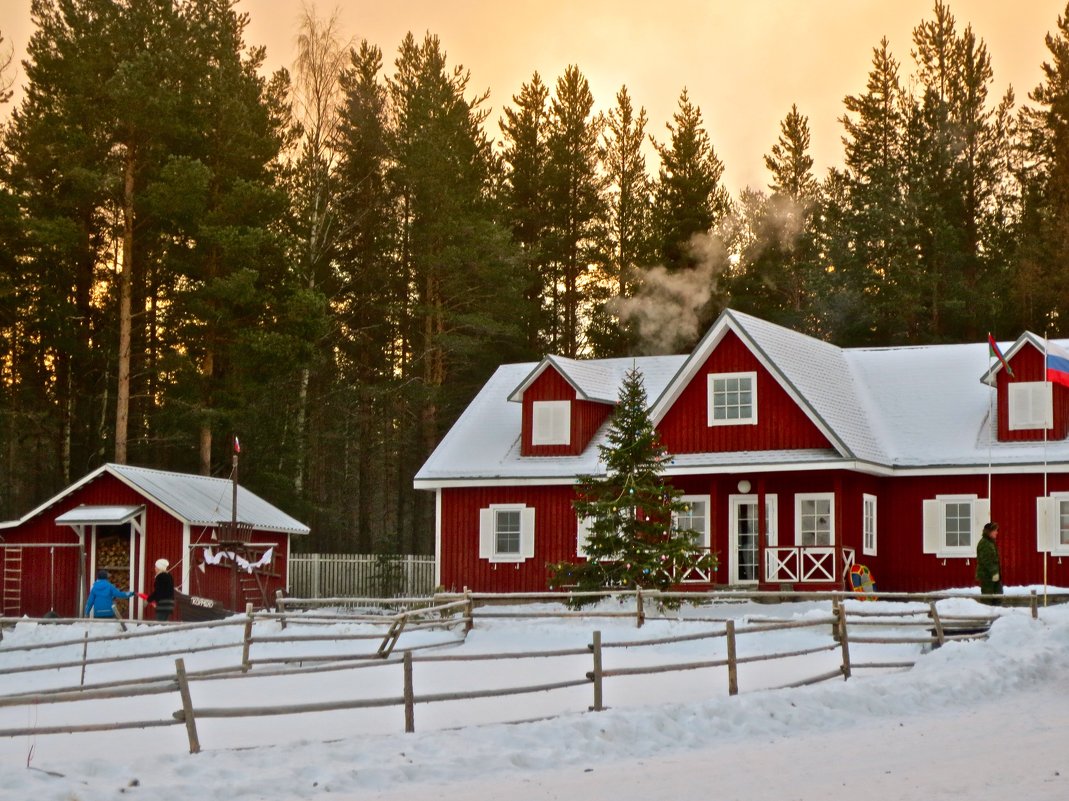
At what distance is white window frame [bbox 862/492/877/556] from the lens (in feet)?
110

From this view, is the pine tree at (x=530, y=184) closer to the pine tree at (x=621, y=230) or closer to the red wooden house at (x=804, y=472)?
the pine tree at (x=621, y=230)

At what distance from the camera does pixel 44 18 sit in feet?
153

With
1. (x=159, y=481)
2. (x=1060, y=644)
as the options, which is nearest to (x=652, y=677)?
(x=1060, y=644)

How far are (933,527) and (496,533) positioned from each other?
10177mm

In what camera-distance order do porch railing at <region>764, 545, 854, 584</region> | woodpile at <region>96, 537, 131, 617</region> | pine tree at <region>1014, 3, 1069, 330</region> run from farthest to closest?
1. pine tree at <region>1014, 3, 1069, 330</region>
2. woodpile at <region>96, 537, 131, 617</region>
3. porch railing at <region>764, 545, 854, 584</region>

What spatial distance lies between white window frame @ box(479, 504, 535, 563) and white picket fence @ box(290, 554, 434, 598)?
17.3 feet

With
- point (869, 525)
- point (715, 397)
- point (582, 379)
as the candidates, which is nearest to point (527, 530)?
point (582, 379)

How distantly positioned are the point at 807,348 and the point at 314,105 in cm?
2072

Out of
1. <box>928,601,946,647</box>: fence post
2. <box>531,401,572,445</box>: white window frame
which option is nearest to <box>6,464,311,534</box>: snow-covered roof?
<box>531,401,572,445</box>: white window frame

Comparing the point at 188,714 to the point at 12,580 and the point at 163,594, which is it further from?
the point at 12,580

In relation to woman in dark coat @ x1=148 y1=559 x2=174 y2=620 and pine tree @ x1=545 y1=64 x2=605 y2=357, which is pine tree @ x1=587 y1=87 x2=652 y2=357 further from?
woman in dark coat @ x1=148 y1=559 x2=174 y2=620

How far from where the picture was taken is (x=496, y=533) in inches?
1432

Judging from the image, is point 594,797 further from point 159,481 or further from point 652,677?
point 159,481

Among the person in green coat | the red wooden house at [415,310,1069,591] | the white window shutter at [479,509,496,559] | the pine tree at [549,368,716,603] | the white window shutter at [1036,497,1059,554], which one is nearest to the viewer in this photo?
the person in green coat
